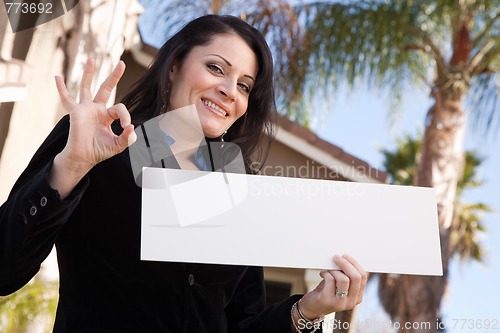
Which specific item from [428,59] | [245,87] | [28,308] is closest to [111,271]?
[245,87]

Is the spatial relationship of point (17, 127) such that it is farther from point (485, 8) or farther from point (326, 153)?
point (485, 8)

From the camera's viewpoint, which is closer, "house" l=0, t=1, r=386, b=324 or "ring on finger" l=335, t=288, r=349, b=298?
"ring on finger" l=335, t=288, r=349, b=298

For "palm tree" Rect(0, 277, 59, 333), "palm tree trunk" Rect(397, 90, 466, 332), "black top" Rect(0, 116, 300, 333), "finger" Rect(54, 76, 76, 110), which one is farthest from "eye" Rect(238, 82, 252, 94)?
"palm tree trunk" Rect(397, 90, 466, 332)

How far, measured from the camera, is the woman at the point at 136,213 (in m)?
1.83

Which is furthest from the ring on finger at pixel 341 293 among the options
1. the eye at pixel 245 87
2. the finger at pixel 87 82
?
the finger at pixel 87 82

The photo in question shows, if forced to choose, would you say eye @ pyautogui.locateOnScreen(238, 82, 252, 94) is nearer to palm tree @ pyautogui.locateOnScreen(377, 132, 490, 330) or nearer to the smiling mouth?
the smiling mouth

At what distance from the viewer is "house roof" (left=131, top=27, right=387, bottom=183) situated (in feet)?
26.8

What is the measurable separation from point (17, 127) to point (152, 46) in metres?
3.15

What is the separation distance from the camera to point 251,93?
2660mm

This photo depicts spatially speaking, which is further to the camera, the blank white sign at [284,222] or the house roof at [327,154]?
the house roof at [327,154]

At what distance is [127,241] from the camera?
6.81ft

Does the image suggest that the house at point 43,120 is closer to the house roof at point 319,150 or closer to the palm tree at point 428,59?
the house roof at point 319,150

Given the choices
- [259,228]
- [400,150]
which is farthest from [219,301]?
[400,150]

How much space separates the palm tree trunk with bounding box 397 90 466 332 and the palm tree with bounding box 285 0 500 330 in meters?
0.01
